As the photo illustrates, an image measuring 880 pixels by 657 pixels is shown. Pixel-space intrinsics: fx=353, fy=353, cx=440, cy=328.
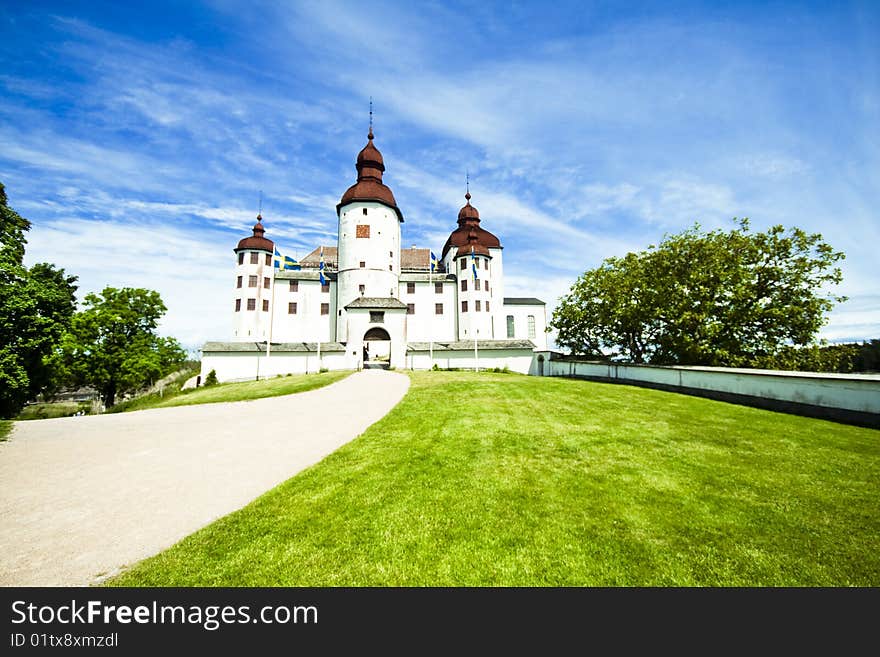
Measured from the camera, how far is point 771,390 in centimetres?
1334

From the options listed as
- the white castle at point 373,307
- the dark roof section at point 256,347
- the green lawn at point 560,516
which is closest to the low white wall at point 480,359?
the white castle at point 373,307

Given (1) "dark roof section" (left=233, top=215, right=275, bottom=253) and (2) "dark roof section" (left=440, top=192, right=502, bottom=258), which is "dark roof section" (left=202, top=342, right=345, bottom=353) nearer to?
(1) "dark roof section" (left=233, top=215, right=275, bottom=253)

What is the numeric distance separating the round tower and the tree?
1657 cm

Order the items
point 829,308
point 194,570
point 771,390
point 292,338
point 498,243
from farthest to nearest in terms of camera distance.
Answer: point 498,243 < point 292,338 < point 829,308 < point 771,390 < point 194,570

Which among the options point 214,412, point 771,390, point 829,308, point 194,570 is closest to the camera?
point 194,570

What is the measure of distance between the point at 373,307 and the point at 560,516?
31.6 m

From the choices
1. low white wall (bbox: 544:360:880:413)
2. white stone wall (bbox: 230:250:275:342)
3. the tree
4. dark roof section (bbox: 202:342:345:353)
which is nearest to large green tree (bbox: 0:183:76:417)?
the tree

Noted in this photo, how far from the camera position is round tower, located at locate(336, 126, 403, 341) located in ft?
133

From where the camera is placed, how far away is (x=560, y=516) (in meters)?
4.89

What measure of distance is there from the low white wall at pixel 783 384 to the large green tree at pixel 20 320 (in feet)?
112
